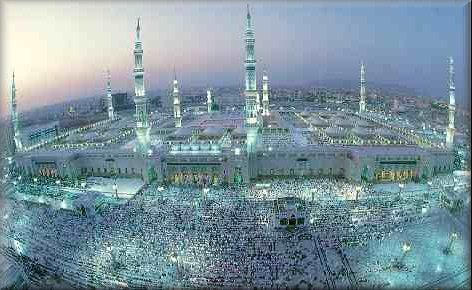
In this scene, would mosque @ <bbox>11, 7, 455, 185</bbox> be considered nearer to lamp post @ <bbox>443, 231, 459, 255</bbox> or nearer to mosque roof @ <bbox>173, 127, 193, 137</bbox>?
mosque roof @ <bbox>173, 127, 193, 137</bbox>

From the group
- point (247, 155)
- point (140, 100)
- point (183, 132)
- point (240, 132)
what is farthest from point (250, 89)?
point (183, 132)

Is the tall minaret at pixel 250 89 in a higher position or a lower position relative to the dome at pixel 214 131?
higher

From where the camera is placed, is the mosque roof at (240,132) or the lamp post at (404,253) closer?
the lamp post at (404,253)

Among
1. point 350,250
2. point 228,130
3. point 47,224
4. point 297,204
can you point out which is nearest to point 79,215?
point 47,224

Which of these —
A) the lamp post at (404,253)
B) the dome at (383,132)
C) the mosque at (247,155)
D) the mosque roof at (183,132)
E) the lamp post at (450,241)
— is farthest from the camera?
the mosque roof at (183,132)

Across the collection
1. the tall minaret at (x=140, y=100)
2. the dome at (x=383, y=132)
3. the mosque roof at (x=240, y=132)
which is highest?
the tall minaret at (x=140, y=100)

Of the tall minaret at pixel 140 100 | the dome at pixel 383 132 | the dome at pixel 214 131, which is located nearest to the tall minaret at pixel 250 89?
the tall minaret at pixel 140 100

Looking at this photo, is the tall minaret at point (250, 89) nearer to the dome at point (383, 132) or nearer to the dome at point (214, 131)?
the dome at point (214, 131)

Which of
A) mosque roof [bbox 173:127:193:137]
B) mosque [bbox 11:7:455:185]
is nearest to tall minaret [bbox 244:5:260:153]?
mosque [bbox 11:7:455:185]

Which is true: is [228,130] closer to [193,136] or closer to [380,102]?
[193,136]

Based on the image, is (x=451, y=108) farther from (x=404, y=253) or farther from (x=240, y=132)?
(x=240, y=132)

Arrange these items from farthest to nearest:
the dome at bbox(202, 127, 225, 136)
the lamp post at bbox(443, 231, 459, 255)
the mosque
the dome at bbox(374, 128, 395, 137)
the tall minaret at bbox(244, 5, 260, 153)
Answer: the dome at bbox(202, 127, 225, 136) → the dome at bbox(374, 128, 395, 137) → the tall minaret at bbox(244, 5, 260, 153) → the mosque → the lamp post at bbox(443, 231, 459, 255)
